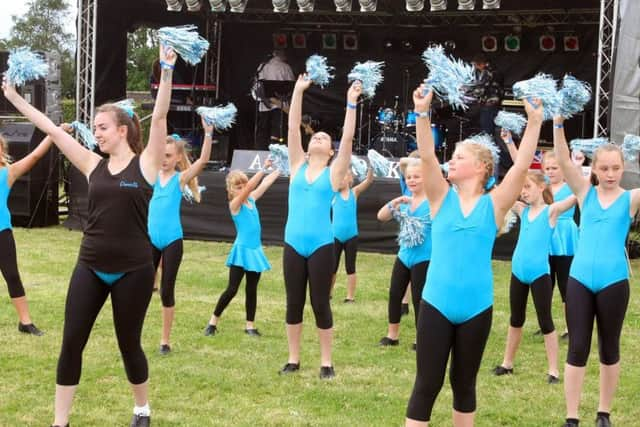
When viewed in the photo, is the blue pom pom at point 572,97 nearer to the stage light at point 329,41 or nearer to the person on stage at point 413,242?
the person on stage at point 413,242

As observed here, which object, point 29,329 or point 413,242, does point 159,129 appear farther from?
point 29,329

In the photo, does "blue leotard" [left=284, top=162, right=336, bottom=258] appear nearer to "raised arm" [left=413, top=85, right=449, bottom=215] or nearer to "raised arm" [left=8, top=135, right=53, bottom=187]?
"raised arm" [left=8, top=135, right=53, bottom=187]

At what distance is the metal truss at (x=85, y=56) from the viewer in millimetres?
13023

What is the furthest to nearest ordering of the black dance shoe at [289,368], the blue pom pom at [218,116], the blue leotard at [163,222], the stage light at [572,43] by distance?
the stage light at [572,43]
the blue leotard at [163,222]
the blue pom pom at [218,116]
the black dance shoe at [289,368]

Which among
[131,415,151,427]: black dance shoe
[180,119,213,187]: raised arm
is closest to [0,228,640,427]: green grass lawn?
[131,415,151,427]: black dance shoe

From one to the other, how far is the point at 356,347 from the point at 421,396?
10.2 feet

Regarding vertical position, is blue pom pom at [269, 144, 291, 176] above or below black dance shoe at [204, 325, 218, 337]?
above

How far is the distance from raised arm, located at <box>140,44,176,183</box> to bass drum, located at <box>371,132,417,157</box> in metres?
10.0

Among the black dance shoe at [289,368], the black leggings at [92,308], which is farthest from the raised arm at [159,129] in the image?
the black dance shoe at [289,368]

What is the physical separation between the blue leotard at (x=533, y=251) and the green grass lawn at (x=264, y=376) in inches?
30.4

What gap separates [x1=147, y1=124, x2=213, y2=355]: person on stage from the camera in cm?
619

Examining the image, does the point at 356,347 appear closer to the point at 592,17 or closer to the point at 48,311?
the point at 48,311

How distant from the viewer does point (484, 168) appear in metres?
3.86

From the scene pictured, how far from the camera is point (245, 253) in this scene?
689 cm
